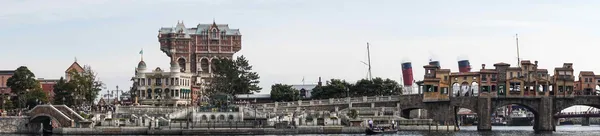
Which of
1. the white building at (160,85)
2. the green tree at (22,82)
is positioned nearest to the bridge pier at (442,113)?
the white building at (160,85)

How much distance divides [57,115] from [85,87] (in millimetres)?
45920

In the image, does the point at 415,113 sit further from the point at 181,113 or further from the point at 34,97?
the point at 34,97

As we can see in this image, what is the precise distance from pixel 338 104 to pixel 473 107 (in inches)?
897

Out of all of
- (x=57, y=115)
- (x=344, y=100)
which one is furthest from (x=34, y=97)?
(x=344, y=100)

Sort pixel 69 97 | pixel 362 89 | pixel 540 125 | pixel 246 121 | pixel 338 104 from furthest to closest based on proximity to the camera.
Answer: pixel 362 89, pixel 69 97, pixel 338 104, pixel 540 125, pixel 246 121

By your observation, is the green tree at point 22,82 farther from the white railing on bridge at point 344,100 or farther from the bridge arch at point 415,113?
the bridge arch at point 415,113

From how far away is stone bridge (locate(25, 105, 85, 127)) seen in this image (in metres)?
132

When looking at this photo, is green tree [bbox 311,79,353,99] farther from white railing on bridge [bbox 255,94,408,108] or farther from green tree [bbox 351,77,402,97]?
white railing on bridge [bbox 255,94,408,108]

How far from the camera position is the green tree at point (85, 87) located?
175750 mm

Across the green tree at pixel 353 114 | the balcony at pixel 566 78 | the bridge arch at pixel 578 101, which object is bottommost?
the green tree at pixel 353 114

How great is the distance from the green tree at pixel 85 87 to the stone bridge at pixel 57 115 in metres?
39.1

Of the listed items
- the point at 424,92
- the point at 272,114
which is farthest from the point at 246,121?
the point at 424,92

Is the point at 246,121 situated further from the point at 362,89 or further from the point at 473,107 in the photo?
the point at 362,89

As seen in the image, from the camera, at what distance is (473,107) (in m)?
148
